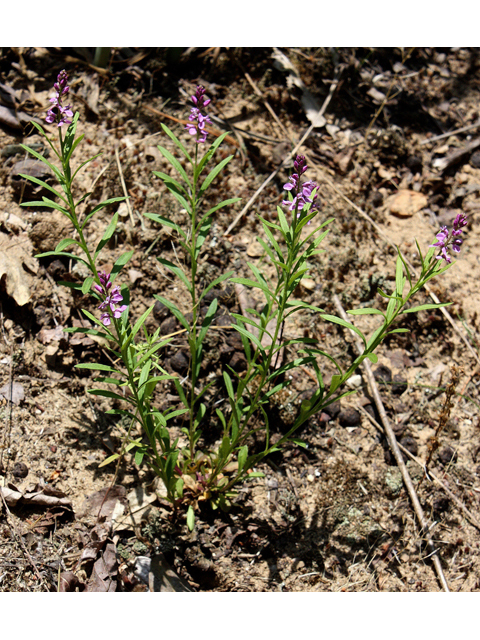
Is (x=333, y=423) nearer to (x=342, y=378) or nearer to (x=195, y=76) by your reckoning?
(x=342, y=378)

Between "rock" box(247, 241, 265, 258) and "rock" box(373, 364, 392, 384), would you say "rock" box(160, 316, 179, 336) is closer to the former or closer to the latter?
"rock" box(247, 241, 265, 258)

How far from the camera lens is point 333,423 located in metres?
3.90

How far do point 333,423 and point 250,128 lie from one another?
9.75ft

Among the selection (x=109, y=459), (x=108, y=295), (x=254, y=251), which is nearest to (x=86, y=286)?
(x=108, y=295)

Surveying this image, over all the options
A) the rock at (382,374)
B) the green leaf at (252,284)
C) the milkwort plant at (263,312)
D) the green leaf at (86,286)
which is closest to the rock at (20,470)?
the milkwort plant at (263,312)

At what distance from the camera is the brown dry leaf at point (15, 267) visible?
12.2ft

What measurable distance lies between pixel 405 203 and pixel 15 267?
11.7ft

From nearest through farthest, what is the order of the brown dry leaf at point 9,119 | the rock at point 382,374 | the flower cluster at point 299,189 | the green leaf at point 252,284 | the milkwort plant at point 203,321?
the flower cluster at point 299,189
the milkwort plant at point 203,321
the green leaf at point 252,284
the rock at point 382,374
the brown dry leaf at point 9,119

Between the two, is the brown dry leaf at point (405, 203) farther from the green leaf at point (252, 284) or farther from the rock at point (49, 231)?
the rock at point (49, 231)

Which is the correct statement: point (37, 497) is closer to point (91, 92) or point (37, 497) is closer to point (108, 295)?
point (108, 295)

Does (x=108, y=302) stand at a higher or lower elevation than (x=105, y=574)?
higher

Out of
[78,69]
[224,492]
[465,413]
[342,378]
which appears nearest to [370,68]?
[78,69]

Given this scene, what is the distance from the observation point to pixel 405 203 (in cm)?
498

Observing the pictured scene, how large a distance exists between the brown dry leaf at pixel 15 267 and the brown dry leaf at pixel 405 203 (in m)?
3.34
